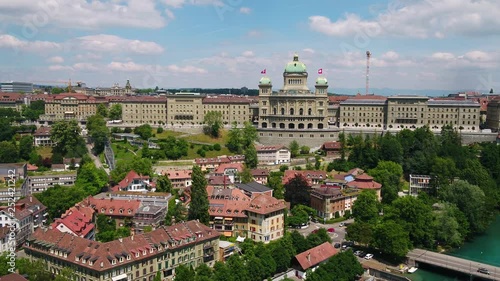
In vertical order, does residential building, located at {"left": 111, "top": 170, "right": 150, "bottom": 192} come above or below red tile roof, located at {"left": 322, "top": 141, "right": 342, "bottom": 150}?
below

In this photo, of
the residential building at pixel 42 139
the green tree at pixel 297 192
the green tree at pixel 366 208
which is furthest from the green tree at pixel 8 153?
the green tree at pixel 366 208

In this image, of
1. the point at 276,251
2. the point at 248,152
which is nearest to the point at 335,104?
the point at 248,152

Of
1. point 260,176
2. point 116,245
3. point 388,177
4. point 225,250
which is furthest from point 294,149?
point 116,245

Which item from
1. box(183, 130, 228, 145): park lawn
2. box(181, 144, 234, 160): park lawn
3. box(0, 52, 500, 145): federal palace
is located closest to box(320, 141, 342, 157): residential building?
box(0, 52, 500, 145): federal palace

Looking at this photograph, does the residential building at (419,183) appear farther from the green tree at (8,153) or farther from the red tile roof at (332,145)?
the green tree at (8,153)

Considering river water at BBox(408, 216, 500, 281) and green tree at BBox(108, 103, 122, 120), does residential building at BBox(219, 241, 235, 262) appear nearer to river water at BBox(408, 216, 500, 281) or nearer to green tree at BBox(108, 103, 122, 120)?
river water at BBox(408, 216, 500, 281)

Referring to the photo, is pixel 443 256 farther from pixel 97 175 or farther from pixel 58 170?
pixel 58 170
